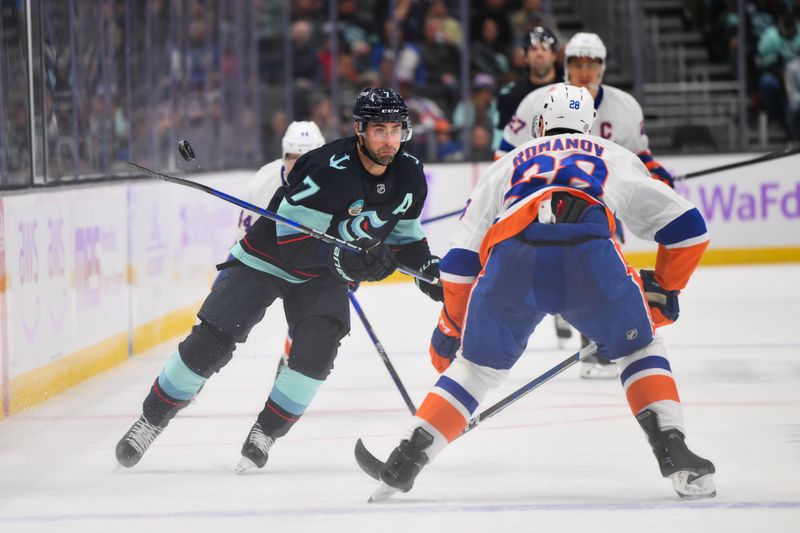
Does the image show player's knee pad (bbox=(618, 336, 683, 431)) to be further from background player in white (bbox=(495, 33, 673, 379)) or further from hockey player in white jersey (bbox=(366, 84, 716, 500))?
background player in white (bbox=(495, 33, 673, 379))

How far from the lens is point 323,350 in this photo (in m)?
4.13

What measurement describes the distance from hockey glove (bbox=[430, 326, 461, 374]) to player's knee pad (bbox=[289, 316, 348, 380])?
450 millimetres

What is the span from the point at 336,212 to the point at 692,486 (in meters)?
1.23

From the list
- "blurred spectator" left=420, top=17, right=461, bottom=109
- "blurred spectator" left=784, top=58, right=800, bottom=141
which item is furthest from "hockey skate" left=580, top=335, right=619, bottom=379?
"blurred spectator" left=784, top=58, right=800, bottom=141

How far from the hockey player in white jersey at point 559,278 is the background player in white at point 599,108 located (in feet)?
7.17

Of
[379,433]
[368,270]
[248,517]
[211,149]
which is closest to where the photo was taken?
[248,517]

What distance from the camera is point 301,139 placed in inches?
200

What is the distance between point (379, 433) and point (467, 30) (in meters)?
6.71

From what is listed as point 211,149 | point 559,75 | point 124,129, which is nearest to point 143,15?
point 124,129

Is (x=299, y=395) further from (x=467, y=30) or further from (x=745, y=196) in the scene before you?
(x=467, y=30)

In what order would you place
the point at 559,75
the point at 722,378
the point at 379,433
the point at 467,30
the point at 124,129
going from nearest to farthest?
the point at 379,433
the point at 722,378
the point at 559,75
the point at 124,129
the point at 467,30

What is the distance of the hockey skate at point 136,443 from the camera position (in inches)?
165

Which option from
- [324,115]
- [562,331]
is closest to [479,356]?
[562,331]

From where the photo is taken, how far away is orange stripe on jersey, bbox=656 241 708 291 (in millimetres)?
3592
